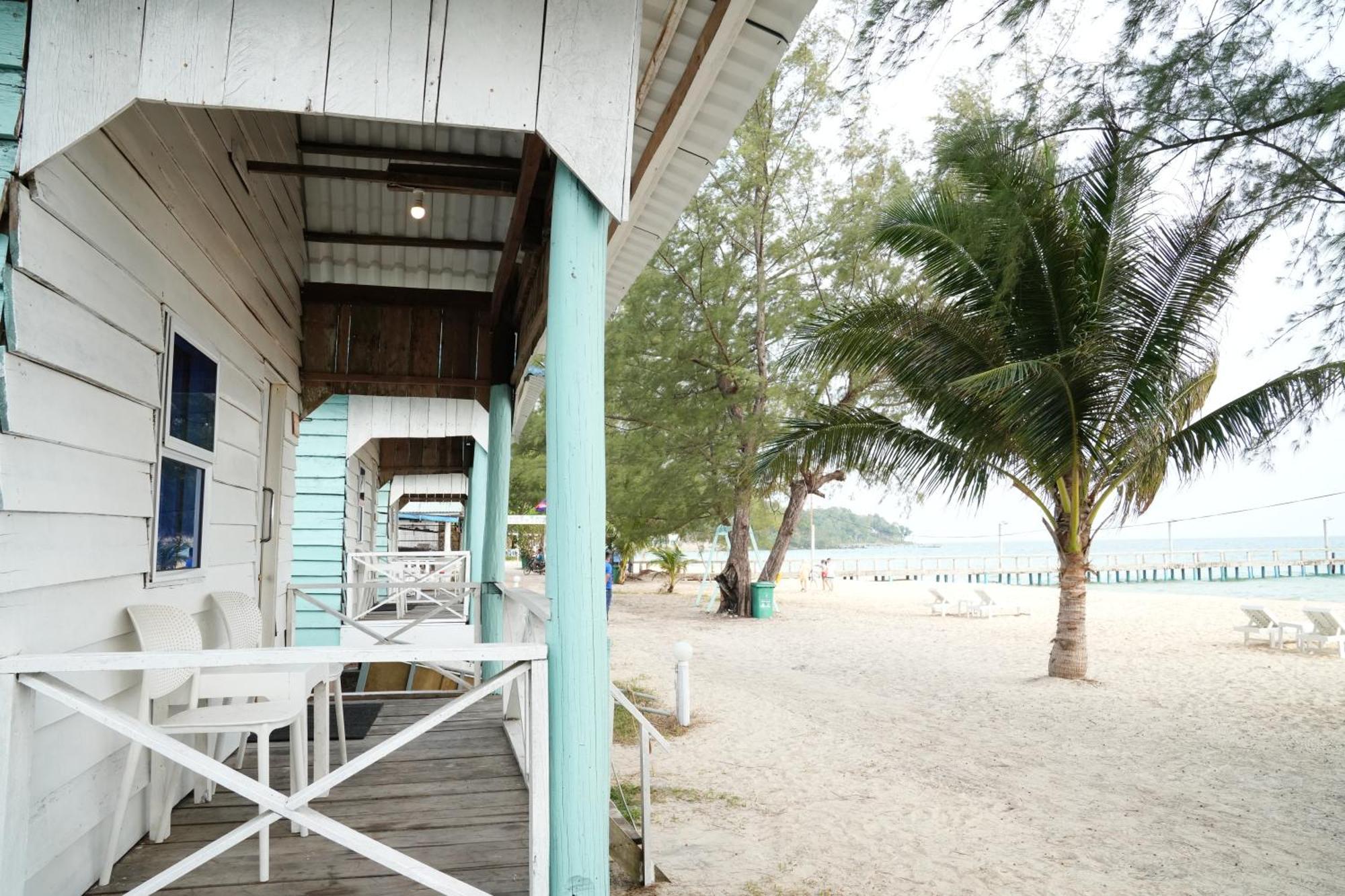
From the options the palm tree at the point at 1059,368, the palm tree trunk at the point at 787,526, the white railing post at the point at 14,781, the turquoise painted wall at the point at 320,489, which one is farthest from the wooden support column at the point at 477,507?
the white railing post at the point at 14,781

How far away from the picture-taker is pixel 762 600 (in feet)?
64.3

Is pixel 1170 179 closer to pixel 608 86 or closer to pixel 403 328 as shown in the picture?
pixel 608 86

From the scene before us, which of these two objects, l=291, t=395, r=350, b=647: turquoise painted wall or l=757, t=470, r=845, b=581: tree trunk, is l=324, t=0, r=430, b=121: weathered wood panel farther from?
l=757, t=470, r=845, b=581: tree trunk

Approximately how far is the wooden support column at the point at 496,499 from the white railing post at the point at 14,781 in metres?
4.03

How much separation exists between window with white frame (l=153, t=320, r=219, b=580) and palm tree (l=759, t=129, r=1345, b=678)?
280 inches

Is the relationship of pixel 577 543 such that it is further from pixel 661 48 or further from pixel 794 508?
pixel 794 508

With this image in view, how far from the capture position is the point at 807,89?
1906 centimetres

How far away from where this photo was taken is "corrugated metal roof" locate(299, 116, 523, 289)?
15.7ft

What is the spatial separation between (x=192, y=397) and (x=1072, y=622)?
10.8 meters

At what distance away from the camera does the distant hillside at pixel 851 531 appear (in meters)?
116

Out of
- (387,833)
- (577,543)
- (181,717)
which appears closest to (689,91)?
(577,543)

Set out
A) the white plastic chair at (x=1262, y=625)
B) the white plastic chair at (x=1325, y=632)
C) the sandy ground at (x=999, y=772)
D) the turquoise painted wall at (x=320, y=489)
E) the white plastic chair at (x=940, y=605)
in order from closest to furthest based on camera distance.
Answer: the sandy ground at (x=999, y=772)
the turquoise painted wall at (x=320, y=489)
the white plastic chair at (x=1325, y=632)
the white plastic chair at (x=1262, y=625)
the white plastic chair at (x=940, y=605)

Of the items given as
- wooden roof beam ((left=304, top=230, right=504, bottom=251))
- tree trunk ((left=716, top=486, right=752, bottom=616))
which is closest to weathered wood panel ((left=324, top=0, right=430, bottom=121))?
wooden roof beam ((left=304, top=230, right=504, bottom=251))

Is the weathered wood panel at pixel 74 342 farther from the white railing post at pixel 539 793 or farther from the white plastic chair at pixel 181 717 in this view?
the white railing post at pixel 539 793
